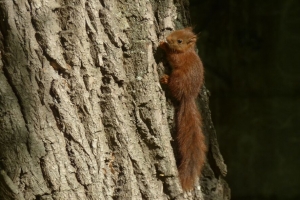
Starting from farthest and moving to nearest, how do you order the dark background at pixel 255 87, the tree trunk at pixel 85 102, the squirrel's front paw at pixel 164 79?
the dark background at pixel 255 87 < the squirrel's front paw at pixel 164 79 < the tree trunk at pixel 85 102

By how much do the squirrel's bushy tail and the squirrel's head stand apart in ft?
0.55

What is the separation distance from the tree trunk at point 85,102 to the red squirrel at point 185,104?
3cm

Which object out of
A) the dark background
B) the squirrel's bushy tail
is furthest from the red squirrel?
the dark background

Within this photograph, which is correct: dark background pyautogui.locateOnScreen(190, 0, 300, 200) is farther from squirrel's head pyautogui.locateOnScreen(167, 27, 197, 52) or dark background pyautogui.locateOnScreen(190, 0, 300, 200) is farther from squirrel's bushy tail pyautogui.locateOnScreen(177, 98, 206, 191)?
squirrel's bushy tail pyautogui.locateOnScreen(177, 98, 206, 191)

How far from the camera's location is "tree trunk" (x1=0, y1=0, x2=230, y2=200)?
4.51ft

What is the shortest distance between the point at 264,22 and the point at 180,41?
1668mm

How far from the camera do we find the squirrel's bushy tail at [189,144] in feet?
5.26

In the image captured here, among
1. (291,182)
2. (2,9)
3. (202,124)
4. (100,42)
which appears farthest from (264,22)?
(2,9)

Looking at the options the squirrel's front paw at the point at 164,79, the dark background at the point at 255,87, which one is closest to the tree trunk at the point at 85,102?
the squirrel's front paw at the point at 164,79

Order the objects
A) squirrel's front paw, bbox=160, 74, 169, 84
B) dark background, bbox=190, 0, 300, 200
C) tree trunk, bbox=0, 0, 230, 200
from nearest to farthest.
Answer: tree trunk, bbox=0, 0, 230, 200
squirrel's front paw, bbox=160, 74, 169, 84
dark background, bbox=190, 0, 300, 200

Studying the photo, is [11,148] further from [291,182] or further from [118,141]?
[291,182]

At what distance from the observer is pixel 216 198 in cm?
174

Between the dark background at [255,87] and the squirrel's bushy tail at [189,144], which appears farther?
the dark background at [255,87]

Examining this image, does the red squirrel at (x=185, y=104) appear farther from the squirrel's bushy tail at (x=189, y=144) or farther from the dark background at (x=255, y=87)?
the dark background at (x=255, y=87)
